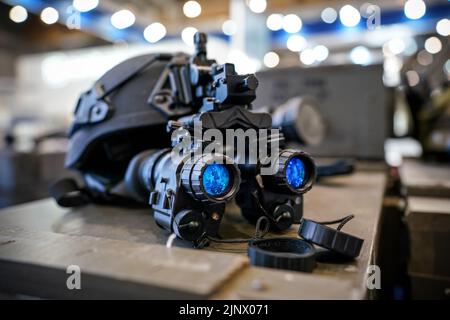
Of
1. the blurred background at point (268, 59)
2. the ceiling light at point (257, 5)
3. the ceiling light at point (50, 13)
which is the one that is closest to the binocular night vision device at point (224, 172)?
the blurred background at point (268, 59)

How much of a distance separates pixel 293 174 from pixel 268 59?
4.07 m

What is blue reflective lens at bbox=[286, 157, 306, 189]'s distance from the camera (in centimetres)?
75

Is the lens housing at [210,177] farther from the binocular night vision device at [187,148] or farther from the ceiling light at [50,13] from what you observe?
the ceiling light at [50,13]

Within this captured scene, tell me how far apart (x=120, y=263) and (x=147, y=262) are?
4 centimetres

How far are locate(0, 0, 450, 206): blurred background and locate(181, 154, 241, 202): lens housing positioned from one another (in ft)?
2.16

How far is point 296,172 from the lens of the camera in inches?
30.6

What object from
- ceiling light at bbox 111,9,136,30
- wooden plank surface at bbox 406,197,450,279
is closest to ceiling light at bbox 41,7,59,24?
ceiling light at bbox 111,9,136,30

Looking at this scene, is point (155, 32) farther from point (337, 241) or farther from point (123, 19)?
point (337, 241)

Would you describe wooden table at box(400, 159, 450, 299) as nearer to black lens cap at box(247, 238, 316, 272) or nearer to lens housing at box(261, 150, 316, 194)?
lens housing at box(261, 150, 316, 194)

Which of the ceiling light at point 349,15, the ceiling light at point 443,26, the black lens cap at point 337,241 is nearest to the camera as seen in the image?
the black lens cap at point 337,241

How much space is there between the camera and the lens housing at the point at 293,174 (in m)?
0.72

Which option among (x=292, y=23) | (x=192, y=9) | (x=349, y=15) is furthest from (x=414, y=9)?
(x=192, y=9)
